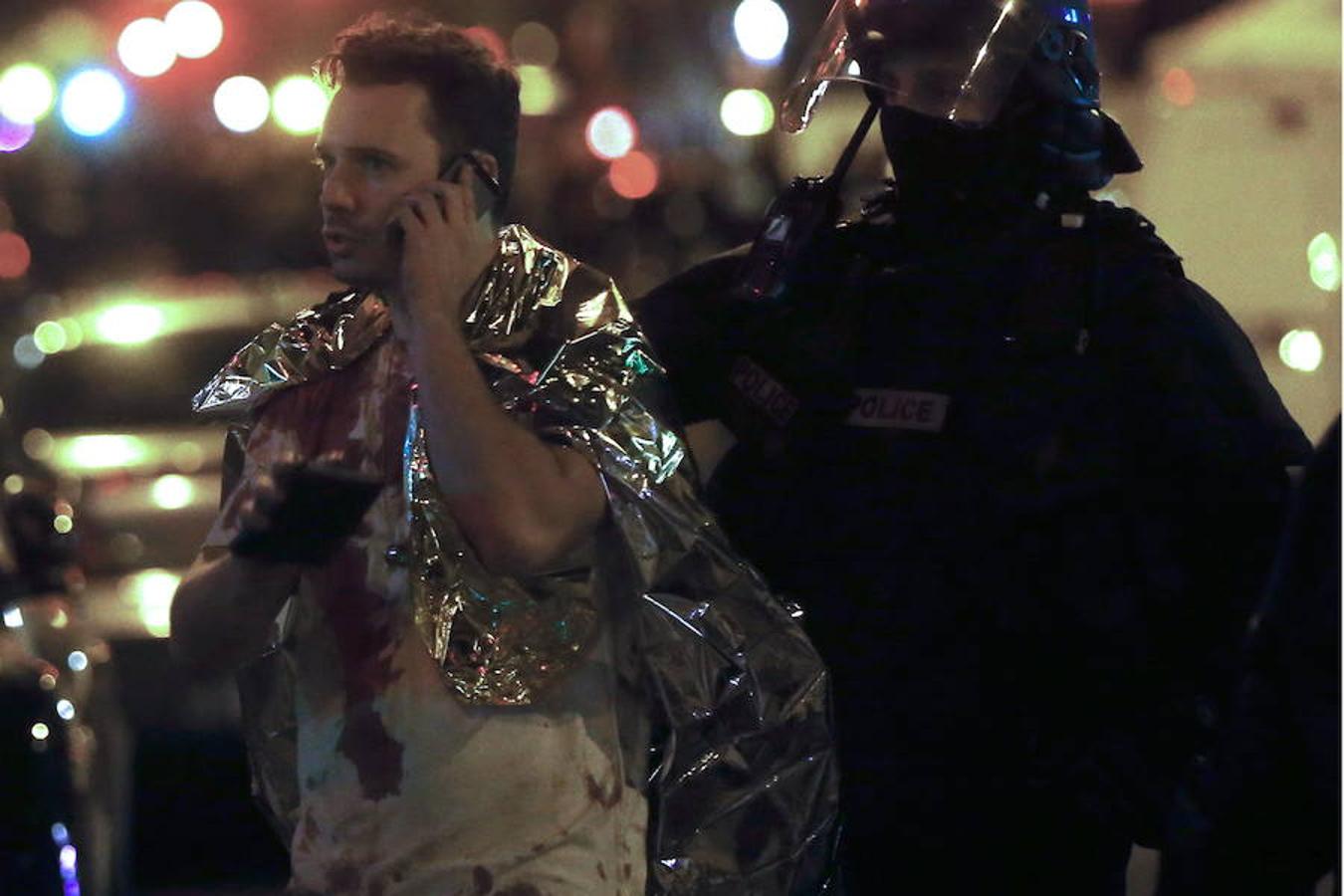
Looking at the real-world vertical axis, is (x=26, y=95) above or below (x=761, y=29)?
below

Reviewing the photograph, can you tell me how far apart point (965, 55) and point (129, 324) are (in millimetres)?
6022

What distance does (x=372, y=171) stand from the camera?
367cm

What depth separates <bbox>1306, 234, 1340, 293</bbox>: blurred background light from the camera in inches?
466

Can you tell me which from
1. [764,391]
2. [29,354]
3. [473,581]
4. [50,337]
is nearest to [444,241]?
[473,581]

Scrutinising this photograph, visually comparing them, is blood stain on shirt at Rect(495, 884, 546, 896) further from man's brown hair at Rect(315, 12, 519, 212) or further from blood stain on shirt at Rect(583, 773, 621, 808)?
man's brown hair at Rect(315, 12, 519, 212)

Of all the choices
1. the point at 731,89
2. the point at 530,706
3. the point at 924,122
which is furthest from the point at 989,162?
the point at 731,89

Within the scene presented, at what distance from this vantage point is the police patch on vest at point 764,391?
13.9 ft

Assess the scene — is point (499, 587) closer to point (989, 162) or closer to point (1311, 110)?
point (989, 162)

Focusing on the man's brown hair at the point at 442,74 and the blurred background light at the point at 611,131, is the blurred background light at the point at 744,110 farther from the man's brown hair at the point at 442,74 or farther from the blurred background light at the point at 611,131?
the man's brown hair at the point at 442,74

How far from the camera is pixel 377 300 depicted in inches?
149

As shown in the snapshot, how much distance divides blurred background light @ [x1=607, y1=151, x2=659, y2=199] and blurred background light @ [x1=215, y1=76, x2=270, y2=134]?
457 cm

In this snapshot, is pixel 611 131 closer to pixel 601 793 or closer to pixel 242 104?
pixel 242 104

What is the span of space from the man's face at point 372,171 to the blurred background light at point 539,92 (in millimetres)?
18800

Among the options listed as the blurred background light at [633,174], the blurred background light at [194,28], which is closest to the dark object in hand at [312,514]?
the blurred background light at [194,28]
